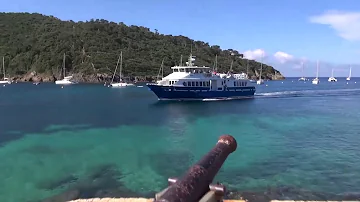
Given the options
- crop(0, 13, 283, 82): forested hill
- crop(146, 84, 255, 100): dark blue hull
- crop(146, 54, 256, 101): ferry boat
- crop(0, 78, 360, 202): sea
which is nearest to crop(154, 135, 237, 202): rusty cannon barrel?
crop(0, 78, 360, 202): sea

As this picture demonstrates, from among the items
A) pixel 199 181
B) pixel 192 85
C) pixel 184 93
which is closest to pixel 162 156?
pixel 199 181

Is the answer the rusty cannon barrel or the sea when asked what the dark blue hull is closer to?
the sea

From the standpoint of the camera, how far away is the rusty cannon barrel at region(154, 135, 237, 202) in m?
4.15

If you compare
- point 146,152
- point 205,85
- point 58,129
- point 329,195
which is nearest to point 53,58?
point 205,85

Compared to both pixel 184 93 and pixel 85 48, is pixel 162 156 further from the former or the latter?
pixel 85 48

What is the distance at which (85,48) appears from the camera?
5901 inches

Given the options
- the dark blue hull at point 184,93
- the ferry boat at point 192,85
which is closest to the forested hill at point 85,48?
the ferry boat at point 192,85

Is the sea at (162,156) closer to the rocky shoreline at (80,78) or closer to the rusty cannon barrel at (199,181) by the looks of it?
the rusty cannon barrel at (199,181)

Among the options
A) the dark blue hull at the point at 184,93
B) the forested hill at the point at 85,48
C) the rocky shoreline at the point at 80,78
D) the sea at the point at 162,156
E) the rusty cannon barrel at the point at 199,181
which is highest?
the forested hill at the point at 85,48

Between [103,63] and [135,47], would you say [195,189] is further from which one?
[135,47]

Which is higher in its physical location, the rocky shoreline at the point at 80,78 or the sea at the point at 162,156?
the rocky shoreline at the point at 80,78

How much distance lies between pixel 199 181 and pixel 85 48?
501ft

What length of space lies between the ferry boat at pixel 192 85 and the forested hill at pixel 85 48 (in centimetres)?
8209

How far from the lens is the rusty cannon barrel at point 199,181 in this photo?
13.6 ft
